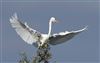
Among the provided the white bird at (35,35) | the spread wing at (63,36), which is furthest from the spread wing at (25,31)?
the spread wing at (63,36)

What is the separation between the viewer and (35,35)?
26.0 metres

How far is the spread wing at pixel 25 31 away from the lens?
26.0 meters

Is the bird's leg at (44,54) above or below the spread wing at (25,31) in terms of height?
below

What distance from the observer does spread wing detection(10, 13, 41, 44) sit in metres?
26.0

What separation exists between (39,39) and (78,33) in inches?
88.4

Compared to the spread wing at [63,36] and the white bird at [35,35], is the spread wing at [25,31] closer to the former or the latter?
the white bird at [35,35]

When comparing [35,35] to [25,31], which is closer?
[35,35]

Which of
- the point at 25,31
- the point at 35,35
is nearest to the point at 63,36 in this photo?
the point at 35,35

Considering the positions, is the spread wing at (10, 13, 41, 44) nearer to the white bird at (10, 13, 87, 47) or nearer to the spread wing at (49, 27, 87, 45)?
the white bird at (10, 13, 87, 47)

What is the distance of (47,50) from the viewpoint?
80.0ft

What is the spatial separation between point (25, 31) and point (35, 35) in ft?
2.52

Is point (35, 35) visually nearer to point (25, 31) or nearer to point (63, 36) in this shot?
point (25, 31)

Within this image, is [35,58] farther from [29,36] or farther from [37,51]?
[29,36]

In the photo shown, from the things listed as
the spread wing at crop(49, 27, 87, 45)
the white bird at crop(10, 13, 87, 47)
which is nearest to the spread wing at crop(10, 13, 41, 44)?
the white bird at crop(10, 13, 87, 47)
